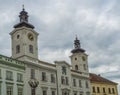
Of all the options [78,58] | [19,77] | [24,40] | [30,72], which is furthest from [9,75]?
[78,58]

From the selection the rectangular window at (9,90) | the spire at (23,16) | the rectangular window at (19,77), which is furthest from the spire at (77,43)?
the rectangular window at (9,90)

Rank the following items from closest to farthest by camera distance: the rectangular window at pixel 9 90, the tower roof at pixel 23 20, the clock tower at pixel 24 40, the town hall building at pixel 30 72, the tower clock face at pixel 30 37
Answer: the rectangular window at pixel 9 90, the town hall building at pixel 30 72, the clock tower at pixel 24 40, the tower roof at pixel 23 20, the tower clock face at pixel 30 37

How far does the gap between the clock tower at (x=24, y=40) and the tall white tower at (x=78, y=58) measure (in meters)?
17.2

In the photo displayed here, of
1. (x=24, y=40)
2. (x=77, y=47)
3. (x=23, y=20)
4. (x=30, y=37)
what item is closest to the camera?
(x=24, y=40)

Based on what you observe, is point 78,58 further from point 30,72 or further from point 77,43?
point 30,72

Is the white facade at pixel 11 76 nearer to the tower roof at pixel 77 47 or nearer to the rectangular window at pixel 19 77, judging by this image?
the rectangular window at pixel 19 77

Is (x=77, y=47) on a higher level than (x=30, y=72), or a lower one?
higher

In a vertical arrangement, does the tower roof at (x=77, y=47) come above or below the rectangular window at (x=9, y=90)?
above

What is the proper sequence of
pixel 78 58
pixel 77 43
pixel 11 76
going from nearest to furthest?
pixel 11 76, pixel 78 58, pixel 77 43

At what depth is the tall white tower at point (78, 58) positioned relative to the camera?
67.1m

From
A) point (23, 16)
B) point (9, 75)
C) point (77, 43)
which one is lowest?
point (9, 75)

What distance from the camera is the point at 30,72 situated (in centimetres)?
4881

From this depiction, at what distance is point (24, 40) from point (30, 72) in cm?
623

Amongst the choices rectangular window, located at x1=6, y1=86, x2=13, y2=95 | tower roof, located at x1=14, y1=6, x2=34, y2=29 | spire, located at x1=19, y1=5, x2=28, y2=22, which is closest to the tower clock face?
tower roof, located at x1=14, y1=6, x2=34, y2=29
